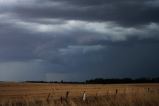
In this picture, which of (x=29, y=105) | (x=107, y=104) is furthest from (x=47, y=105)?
(x=107, y=104)

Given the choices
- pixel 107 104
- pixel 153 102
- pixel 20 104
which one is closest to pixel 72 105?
pixel 107 104

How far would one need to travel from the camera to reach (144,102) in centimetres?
2777

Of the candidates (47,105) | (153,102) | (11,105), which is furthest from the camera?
(153,102)

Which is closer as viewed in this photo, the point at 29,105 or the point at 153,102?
the point at 29,105

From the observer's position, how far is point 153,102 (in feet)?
90.6

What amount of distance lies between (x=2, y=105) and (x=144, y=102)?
869 centimetres

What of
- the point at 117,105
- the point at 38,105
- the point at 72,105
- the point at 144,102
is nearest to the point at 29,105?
the point at 38,105

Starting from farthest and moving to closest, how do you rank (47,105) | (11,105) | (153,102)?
1. (153,102)
2. (11,105)
3. (47,105)

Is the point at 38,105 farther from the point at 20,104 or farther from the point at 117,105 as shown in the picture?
the point at 117,105

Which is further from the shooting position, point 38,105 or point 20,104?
point 20,104

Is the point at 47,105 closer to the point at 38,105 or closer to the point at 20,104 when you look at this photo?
the point at 38,105

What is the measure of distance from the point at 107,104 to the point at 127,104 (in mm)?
1223

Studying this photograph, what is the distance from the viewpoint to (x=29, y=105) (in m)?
25.6

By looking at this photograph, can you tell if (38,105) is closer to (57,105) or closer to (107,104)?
(57,105)
